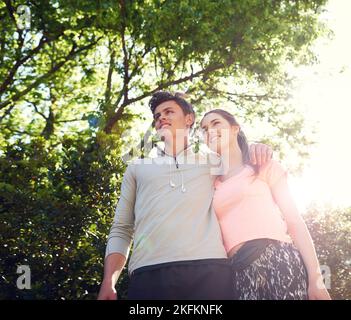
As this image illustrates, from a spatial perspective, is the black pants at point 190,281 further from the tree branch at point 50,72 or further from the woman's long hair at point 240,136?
the tree branch at point 50,72

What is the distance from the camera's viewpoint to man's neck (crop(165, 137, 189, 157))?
336cm

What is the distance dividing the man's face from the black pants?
1.10 m

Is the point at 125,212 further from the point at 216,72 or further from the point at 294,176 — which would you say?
the point at 294,176

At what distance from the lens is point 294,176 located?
12250mm

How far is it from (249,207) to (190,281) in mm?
593

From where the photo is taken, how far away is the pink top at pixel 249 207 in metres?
2.70

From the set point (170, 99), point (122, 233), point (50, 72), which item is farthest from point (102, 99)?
point (122, 233)

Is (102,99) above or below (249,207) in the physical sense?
above

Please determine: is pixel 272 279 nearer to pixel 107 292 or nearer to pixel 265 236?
pixel 265 236

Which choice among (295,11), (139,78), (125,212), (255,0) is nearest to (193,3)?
(255,0)

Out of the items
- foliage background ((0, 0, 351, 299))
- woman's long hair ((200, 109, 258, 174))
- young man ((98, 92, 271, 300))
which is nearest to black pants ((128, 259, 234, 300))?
young man ((98, 92, 271, 300))

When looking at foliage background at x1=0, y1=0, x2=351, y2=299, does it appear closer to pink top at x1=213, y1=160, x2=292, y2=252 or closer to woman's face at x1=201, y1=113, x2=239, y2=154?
woman's face at x1=201, y1=113, x2=239, y2=154

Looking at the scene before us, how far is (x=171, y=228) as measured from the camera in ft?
9.08
